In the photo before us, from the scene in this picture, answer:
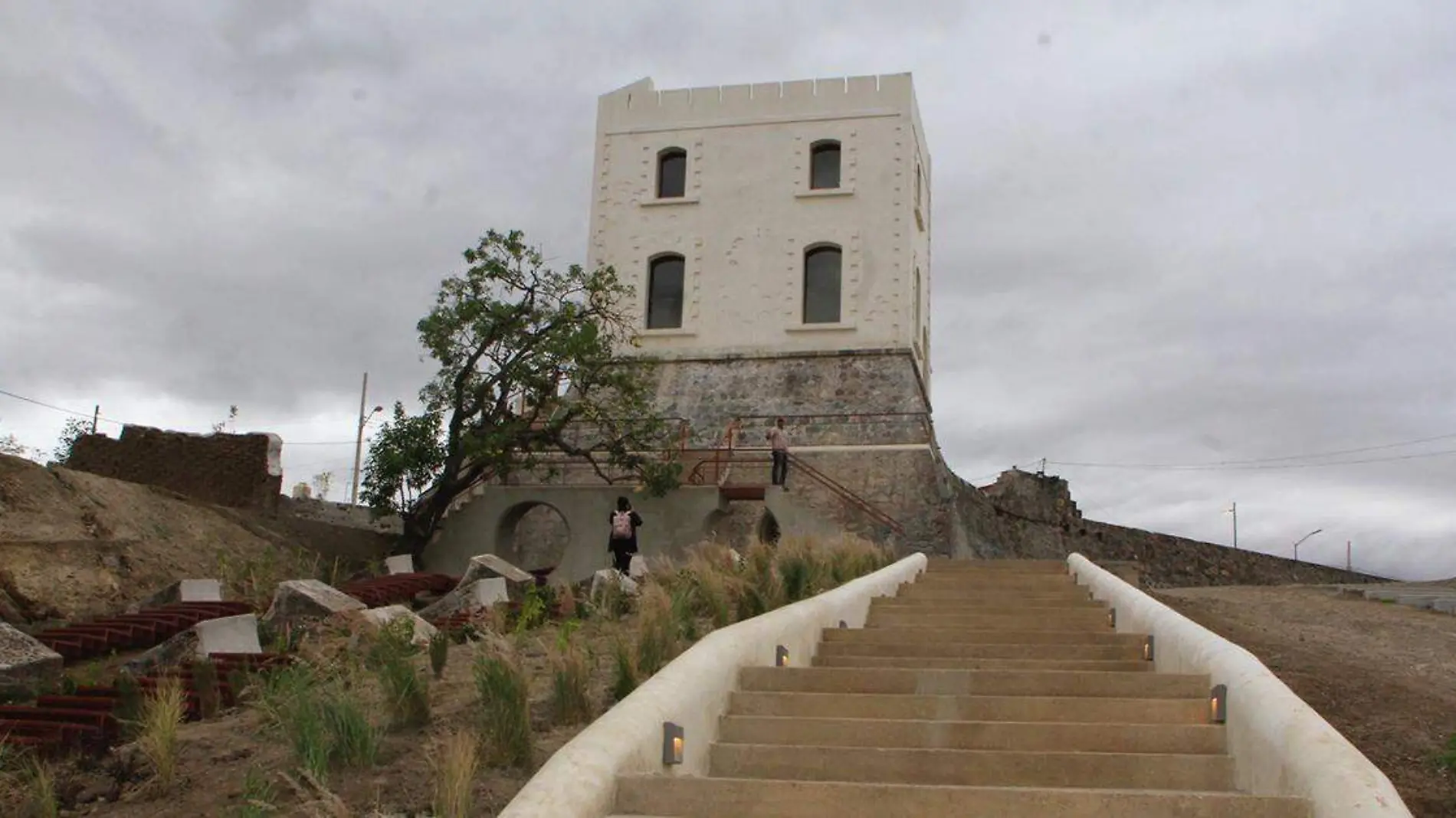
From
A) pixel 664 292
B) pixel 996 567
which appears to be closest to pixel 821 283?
pixel 664 292

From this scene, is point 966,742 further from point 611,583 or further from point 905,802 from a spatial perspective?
point 611,583

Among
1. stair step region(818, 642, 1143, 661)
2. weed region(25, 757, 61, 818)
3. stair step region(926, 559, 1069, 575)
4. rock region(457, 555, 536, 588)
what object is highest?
stair step region(926, 559, 1069, 575)

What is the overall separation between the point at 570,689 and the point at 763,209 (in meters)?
20.5

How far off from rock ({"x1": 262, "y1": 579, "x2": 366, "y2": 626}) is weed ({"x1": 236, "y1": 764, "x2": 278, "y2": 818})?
204 inches

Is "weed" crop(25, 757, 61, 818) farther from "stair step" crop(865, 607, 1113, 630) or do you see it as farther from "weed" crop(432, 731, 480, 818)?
"stair step" crop(865, 607, 1113, 630)

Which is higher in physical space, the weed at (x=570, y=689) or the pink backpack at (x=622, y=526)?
the pink backpack at (x=622, y=526)

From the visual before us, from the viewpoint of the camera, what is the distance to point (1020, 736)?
671cm

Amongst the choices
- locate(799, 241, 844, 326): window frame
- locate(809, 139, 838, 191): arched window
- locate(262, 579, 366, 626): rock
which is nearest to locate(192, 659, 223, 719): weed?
locate(262, 579, 366, 626): rock

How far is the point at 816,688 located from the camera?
8.23 m

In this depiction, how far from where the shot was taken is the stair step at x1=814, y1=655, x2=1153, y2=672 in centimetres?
903

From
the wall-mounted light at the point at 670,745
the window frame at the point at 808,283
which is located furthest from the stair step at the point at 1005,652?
the window frame at the point at 808,283

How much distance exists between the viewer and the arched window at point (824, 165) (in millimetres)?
27359

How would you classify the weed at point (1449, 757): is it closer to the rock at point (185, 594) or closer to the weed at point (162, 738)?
the weed at point (162, 738)

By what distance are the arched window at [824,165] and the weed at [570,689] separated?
20.6 metres
